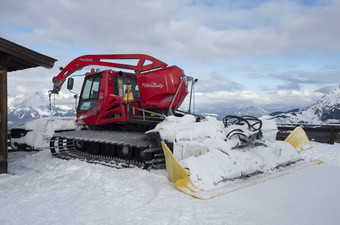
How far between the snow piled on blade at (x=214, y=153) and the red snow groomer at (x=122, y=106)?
726mm

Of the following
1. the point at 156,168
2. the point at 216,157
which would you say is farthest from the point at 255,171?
the point at 156,168

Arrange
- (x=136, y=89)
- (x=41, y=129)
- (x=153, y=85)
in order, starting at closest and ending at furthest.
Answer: (x=153, y=85) < (x=136, y=89) < (x=41, y=129)

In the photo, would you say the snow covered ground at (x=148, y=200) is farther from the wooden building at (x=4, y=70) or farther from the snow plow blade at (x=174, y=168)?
the wooden building at (x=4, y=70)

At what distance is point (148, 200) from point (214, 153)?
1.60 metres

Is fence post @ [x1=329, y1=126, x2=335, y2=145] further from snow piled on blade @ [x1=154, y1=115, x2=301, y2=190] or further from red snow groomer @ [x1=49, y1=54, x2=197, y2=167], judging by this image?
red snow groomer @ [x1=49, y1=54, x2=197, y2=167]

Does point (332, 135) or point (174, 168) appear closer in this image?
point (174, 168)

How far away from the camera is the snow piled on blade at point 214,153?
4.68 metres

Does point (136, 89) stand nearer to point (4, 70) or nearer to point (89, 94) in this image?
point (89, 94)

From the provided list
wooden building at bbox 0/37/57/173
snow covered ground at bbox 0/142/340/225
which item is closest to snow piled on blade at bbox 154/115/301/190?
snow covered ground at bbox 0/142/340/225

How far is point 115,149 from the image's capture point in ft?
24.8

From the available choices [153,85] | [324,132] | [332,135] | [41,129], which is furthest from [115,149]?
[324,132]

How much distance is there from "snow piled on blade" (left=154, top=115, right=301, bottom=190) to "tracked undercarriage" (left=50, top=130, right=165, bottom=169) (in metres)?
0.68

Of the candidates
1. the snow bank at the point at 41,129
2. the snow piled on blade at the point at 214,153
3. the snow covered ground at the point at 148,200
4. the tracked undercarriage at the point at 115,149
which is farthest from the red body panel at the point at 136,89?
the snow covered ground at the point at 148,200

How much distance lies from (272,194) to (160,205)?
183 cm
